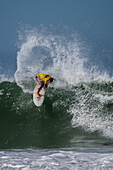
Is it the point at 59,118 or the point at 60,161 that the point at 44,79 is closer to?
the point at 59,118

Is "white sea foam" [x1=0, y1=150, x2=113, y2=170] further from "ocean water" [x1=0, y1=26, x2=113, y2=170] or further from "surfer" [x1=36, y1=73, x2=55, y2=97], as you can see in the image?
"surfer" [x1=36, y1=73, x2=55, y2=97]

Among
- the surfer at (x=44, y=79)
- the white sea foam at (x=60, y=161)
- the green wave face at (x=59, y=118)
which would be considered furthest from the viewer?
the surfer at (x=44, y=79)

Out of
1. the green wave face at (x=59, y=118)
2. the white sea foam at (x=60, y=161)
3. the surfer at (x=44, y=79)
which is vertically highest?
the surfer at (x=44, y=79)

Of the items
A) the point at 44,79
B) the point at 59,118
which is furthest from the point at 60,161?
the point at 44,79

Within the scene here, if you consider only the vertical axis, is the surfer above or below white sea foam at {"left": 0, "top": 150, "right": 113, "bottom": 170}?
above

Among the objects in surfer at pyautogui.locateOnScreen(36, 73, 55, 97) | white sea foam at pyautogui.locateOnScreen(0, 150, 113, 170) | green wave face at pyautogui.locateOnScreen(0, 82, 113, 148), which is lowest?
white sea foam at pyautogui.locateOnScreen(0, 150, 113, 170)

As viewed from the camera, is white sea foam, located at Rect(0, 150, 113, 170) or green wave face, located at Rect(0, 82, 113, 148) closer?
white sea foam, located at Rect(0, 150, 113, 170)

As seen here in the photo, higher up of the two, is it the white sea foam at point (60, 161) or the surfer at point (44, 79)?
the surfer at point (44, 79)

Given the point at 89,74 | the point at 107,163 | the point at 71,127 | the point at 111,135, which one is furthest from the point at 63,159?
the point at 89,74

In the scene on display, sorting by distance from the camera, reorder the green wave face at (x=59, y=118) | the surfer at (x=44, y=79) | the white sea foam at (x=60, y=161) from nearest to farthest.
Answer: the white sea foam at (x=60, y=161) < the green wave face at (x=59, y=118) < the surfer at (x=44, y=79)

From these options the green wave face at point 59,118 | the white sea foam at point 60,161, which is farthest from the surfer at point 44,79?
the white sea foam at point 60,161

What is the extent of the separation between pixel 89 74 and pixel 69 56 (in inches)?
32.3

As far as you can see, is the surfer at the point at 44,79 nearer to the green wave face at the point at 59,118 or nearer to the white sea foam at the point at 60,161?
the green wave face at the point at 59,118

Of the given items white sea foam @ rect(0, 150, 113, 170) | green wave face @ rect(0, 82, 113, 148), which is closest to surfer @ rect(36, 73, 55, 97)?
green wave face @ rect(0, 82, 113, 148)
